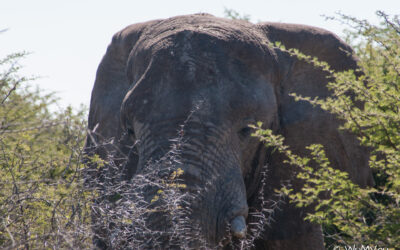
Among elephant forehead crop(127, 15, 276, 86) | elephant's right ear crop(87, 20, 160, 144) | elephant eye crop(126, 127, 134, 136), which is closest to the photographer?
elephant forehead crop(127, 15, 276, 86)

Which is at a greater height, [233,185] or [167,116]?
[167,116]

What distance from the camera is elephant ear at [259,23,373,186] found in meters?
4.63

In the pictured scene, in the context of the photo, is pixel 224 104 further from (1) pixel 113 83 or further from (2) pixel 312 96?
(1) pixel 113 83

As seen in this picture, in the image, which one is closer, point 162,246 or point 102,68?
point 162,246

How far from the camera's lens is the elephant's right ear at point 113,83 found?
16.0ft

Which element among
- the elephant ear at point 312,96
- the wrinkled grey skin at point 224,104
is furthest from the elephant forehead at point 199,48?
the elephant ear at point 312,96

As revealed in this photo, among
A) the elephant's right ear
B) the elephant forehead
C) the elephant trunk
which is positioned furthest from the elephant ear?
the elephant's right ear

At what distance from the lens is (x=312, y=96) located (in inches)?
188

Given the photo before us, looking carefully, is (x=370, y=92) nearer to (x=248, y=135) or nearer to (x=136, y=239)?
(x=248, y=135)

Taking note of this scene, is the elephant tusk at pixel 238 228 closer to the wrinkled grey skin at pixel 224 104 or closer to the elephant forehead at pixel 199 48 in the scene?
the wrinkled grey skin at pixel 224 104

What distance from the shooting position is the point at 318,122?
Answer: 15.3 feet

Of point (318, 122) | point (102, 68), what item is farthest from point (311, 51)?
point (102, 68)

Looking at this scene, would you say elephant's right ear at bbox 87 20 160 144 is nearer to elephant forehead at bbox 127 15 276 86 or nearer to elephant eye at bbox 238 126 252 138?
elephant forehead at bbox 127 15 276 86

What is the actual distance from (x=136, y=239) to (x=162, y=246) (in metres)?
0.13
